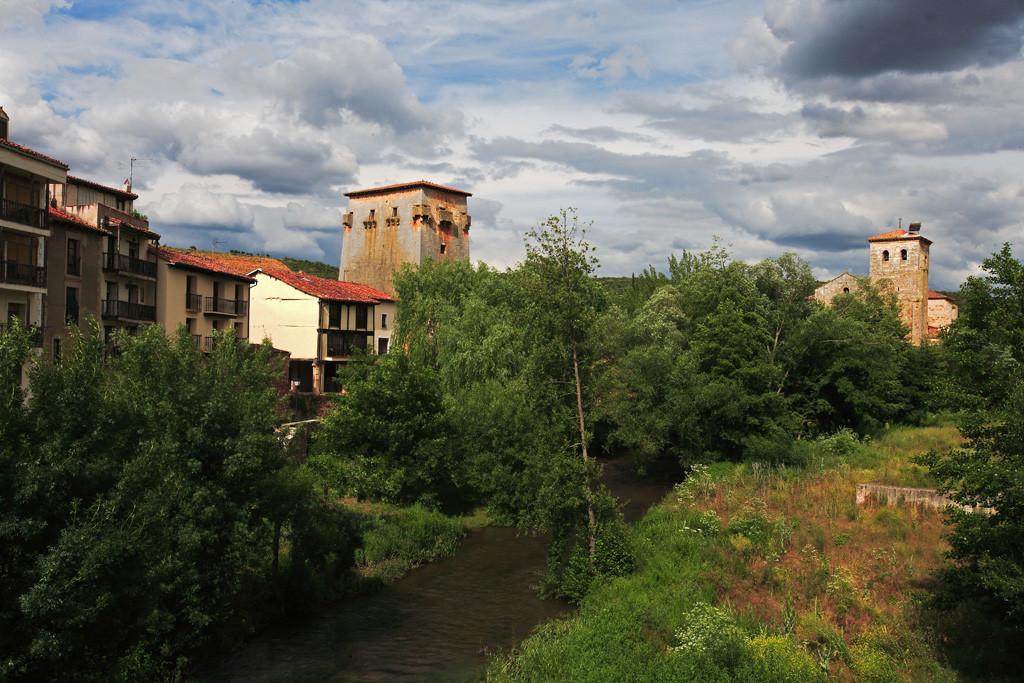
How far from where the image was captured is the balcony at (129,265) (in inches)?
1347

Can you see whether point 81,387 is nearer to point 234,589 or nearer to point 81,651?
point 81,651

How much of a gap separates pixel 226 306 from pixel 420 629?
28.6 metres

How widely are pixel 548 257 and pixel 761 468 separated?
16.1 meters

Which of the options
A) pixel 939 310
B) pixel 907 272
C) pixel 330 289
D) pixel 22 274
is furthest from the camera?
pixel 939 310

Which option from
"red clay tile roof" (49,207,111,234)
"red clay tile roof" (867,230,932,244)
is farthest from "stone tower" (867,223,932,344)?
"red clay tile roof" (49,207,111,234)

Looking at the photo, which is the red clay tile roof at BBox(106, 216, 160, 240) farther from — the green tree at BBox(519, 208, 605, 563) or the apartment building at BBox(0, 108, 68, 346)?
the green tree at BBox(519, 208, 605, 563)

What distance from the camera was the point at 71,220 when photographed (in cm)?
3139

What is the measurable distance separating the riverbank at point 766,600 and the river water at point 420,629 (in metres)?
1.58

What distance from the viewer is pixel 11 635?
38.7 ft

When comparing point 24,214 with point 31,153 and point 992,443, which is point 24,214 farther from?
point 992,443

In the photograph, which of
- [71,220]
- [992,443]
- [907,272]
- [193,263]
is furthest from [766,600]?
[907,272]

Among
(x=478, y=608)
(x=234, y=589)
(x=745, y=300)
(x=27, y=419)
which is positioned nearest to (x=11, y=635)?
(x=27, y=419)

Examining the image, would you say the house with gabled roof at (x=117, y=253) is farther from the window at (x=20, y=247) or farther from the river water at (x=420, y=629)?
the river water at (x=420, y=629)

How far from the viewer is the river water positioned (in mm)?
17422
